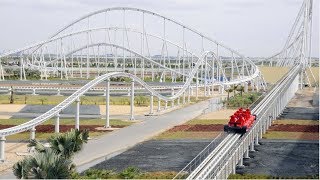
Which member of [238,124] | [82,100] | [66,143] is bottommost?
[82,100]

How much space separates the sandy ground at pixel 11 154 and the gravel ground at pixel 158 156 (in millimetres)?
4722

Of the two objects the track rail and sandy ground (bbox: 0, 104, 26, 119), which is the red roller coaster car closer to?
the track rail

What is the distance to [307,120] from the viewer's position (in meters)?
57.0

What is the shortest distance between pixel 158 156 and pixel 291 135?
14919 mm

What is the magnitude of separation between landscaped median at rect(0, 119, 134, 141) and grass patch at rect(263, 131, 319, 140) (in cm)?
1289

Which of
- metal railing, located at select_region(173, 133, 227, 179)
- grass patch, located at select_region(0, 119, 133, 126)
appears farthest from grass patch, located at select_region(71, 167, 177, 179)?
grass patch, located at select_region(0, 119, 133, 126)

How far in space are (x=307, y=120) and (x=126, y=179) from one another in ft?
122

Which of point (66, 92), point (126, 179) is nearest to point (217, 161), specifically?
point (126, 179)

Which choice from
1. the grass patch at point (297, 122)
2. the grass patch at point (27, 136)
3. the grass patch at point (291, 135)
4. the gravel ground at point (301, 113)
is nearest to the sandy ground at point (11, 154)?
the grass patch at point (27, 136)

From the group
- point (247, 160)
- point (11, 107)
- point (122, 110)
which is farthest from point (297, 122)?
point (11, 107)

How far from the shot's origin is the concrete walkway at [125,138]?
32.7 m

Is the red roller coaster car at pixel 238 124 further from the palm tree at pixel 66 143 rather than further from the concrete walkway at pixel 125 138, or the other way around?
the palm tree at pixel 66 143

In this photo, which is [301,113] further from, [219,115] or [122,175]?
[122,175]

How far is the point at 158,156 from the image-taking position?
34500 millimetres
